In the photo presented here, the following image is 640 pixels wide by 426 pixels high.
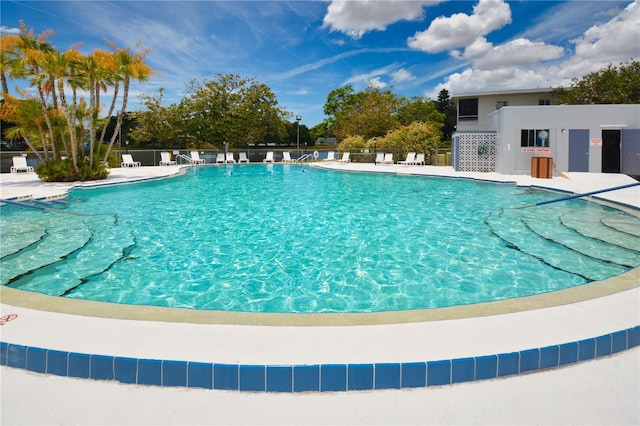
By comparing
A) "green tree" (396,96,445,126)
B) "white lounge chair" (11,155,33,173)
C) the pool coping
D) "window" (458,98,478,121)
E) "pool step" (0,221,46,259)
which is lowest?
the pool coping

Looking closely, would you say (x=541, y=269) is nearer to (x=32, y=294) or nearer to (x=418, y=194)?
(x=32, y=294)

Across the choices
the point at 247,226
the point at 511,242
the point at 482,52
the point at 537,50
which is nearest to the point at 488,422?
the point at 511,242

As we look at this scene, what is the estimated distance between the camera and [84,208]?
34.2 feet

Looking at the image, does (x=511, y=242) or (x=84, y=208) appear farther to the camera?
(x=84, y=208)

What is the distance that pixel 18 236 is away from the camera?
7.37 m

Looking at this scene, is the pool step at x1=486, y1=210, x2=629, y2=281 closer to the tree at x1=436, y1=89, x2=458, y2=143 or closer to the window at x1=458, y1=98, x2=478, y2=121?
the window at x1=458, y1=98, x2=478, y2=121

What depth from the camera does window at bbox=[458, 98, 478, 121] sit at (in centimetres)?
2849

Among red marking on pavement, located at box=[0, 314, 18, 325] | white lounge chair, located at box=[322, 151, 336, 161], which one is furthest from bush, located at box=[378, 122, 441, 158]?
red marking on pavement, located at box=[0, 314, 18, 325]

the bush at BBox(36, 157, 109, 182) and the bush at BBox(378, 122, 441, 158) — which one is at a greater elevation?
the bush at BBox(378, 122, 441, 158)

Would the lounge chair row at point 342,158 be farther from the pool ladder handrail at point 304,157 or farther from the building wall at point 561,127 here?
the building wall at point 561,127

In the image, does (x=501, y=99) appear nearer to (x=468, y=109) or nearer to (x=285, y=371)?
(x=468, y=109)

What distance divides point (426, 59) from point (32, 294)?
144 feet

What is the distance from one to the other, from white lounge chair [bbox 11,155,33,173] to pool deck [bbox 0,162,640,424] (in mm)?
20309

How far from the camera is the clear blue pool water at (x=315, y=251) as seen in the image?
479 centimetres
